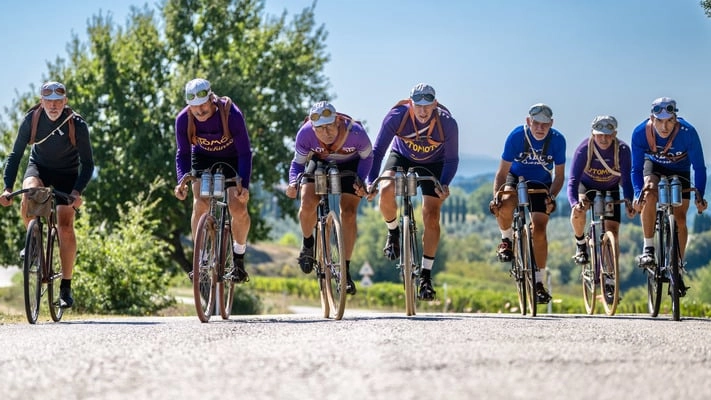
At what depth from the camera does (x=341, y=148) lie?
1152cm

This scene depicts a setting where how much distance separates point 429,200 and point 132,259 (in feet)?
39.7

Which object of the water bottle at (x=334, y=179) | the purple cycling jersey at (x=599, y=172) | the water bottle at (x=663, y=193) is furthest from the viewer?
the purple cycling jersey at (x=599, y=172)

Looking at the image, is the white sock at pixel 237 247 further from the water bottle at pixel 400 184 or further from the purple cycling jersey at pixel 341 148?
the water bottle at pixel 400 184

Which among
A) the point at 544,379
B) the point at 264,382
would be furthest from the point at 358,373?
the point at 544,379

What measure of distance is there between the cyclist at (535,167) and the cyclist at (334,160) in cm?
220

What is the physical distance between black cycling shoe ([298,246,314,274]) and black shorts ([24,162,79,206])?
2.37 m

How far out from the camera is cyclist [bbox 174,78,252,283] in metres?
11.2

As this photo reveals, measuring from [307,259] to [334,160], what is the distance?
971 mm

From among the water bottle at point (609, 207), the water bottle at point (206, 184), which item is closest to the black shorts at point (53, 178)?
the water bottle at point (206, 184)

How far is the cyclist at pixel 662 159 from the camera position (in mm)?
12578

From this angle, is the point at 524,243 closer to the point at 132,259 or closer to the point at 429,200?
the point at 429,200

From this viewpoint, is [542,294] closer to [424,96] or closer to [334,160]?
[424,96]

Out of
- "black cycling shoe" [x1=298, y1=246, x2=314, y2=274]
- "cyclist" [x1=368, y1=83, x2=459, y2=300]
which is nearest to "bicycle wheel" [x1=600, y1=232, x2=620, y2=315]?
"cyclist" [x1=368, y1=83, x2=459, y2=300]

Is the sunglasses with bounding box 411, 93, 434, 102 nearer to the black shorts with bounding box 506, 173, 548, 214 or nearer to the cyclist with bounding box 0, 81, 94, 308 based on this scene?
the black shorts with bounding box 506, 173, 548, 214
